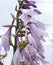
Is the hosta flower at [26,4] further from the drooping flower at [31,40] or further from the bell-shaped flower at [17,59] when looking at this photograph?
the bell-shaped flower at [17,59]

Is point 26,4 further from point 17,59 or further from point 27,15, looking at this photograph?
point 17,59

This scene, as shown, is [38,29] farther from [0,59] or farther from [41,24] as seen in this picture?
[0,59]

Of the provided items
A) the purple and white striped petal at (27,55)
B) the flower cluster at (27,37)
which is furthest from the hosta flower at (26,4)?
the purple and white striped petal at (27,55)

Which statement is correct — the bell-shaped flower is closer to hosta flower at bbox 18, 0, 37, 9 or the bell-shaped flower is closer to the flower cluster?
the flower cluster

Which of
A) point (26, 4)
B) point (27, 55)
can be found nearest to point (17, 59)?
point (27, 55)

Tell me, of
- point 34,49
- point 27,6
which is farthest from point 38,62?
point 27,6

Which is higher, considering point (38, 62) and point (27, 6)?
point (27, 6)

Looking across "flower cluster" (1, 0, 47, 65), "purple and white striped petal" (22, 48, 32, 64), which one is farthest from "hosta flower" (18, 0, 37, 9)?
"purple and white striped petal" (22, 48, 32, 64)
